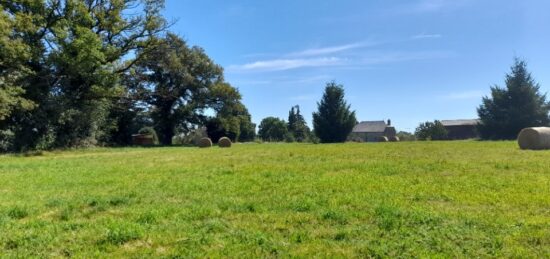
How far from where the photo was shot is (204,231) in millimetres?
5164

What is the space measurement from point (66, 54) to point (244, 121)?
28.7 m

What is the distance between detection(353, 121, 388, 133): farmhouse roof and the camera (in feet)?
292

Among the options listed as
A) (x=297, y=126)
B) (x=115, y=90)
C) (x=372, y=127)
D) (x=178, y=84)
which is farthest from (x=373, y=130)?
(x=115, y=90)

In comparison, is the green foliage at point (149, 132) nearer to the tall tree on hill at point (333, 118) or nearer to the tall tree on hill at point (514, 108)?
the tall tree on hill at point (333, 118)

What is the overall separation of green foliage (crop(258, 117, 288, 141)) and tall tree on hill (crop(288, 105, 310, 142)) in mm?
2148

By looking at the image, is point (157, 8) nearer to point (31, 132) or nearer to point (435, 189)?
point (31, 132)

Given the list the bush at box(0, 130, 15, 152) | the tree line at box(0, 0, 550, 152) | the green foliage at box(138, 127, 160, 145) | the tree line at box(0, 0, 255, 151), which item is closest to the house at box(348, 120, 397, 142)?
the tree line at box(0, 0, 550, 152)

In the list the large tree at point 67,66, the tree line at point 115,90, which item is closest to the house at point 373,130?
the tree line at point 115,90

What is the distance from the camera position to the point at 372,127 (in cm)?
9081

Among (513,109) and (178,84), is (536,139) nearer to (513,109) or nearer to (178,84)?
(513,109)

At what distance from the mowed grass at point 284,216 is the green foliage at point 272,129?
66800 millimetres

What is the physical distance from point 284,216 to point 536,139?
1981 centimetres

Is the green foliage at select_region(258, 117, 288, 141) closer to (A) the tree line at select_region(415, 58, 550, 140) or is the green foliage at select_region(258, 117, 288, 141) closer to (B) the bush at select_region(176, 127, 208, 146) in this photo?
(B) the bush at select_region(176, 127, 208, 146)

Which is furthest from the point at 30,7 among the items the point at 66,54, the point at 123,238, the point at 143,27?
the point at 123,238
